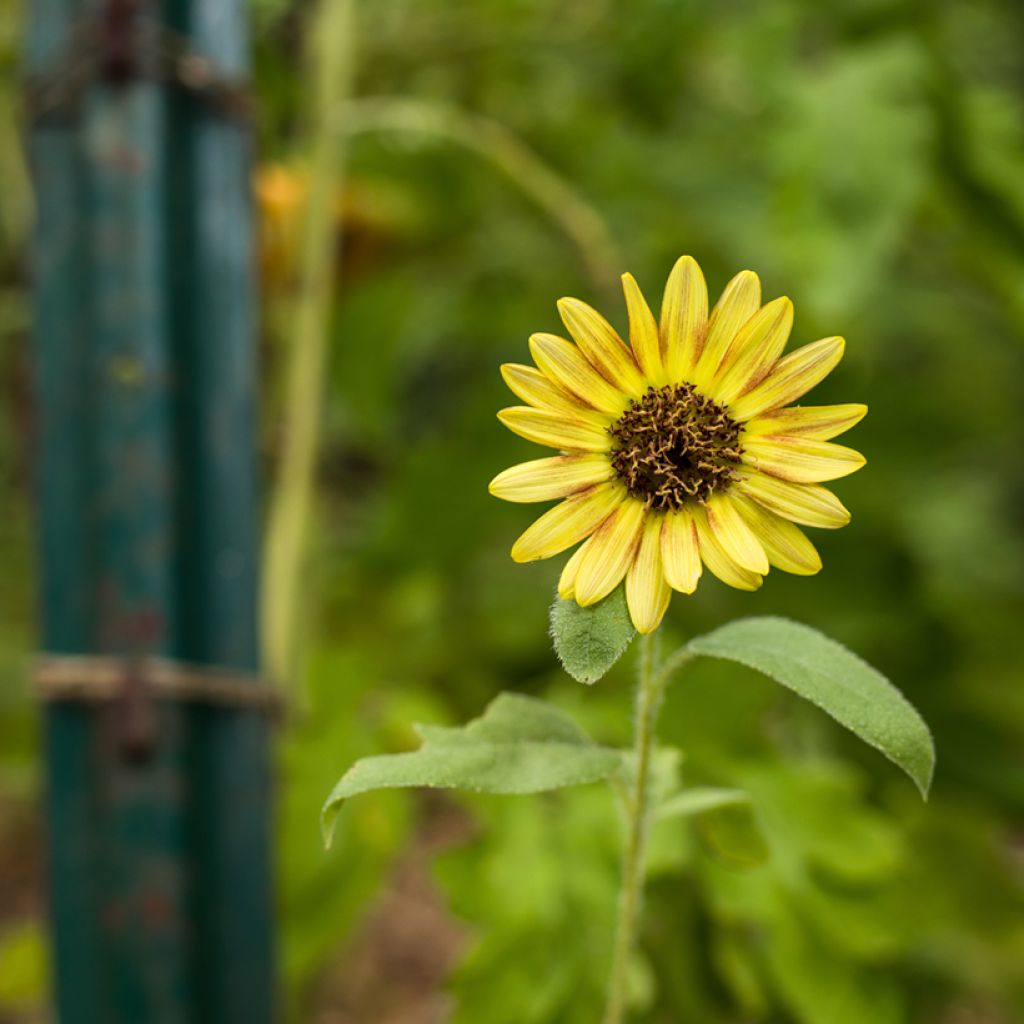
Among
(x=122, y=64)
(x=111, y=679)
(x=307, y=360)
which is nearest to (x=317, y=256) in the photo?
(x=307, y=360)

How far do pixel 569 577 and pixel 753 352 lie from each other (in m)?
0.06

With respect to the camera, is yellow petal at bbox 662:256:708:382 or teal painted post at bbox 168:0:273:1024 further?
teal painted post at bbox 168:0:273:1024

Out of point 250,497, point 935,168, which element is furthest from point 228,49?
point 935,168

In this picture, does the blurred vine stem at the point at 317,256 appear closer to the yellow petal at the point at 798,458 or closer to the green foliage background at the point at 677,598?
the green foliage background at the point at 677,598

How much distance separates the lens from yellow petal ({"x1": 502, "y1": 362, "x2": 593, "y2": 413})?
0.74ft

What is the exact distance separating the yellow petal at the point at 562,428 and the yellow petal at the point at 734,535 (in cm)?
3

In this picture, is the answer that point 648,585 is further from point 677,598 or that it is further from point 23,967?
point 23,967

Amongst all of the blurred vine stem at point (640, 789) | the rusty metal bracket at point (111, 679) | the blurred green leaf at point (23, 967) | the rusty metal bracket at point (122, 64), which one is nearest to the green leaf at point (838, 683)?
the blurred vine stem at point (640, 789)

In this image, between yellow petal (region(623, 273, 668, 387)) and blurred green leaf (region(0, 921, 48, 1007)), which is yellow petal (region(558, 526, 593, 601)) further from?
blurred green leaf (region(0, 921, 48, 1007))

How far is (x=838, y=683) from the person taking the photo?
0.80 ft

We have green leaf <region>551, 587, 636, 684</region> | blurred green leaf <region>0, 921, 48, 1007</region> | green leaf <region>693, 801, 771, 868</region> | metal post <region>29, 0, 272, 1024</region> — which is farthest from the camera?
blurred green leaf <region>0, 921, 48, 1007</region>

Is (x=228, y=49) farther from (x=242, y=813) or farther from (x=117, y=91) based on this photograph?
(x=242, y=813)

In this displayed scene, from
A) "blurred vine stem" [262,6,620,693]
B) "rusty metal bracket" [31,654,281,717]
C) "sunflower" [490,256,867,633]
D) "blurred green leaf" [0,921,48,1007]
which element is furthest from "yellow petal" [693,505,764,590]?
"blurred green leaf" [0,921,48,1007]

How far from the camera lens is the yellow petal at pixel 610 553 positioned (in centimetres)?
22
